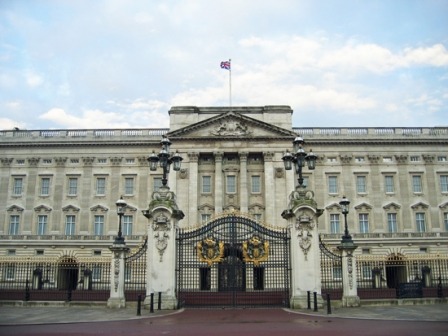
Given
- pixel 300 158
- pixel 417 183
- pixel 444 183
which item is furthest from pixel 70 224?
pixel 444 183

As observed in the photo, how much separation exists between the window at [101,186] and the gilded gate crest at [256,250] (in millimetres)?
34647

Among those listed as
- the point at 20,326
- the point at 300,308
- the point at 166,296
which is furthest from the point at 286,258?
the point at 20,326

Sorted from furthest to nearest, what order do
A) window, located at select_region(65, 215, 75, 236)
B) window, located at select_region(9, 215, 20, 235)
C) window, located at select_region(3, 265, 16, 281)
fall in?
window, located at select_region(9, 215, 20, 235)
window, located at select_region(65, 215, 75, 236)
window, located at select_region(3, 265, 16, 281)

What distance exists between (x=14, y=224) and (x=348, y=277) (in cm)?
4362

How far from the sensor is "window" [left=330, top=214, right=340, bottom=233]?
52.8m

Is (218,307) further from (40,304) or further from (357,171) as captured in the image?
(357,171)

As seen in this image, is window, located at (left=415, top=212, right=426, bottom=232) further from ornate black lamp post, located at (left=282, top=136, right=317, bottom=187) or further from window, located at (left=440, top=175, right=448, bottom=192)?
ornate black lamp post, located at (left=282, top=136, right=317, bottom=187)

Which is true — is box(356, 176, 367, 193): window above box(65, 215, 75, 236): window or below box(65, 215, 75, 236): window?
above

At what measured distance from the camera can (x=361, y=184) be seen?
178ft

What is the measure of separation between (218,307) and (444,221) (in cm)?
4013

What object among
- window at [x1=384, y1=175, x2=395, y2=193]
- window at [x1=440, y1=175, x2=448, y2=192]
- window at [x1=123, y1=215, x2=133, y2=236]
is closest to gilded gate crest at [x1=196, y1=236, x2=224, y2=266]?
window at [x1=123, y1=215, x2=133, y2=236]

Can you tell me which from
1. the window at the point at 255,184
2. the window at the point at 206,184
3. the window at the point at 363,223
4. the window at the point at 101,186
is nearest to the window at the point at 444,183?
the window at the point at 363,223

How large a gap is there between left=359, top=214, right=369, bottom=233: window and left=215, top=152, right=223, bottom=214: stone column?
643 inches

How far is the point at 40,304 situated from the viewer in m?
24.7
